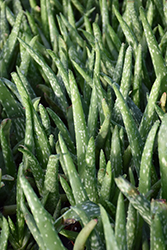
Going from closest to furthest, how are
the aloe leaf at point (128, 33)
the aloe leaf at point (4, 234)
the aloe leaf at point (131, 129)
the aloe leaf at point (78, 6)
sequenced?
the aloe leaf at point (4, 234) → the aloe leaf at point (131, 129) → the aloe leaf at point (128, 33) → the aloe leaf at point (78, 6)

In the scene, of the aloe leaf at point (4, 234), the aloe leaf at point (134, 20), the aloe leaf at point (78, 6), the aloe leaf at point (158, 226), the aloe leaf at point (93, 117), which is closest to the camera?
the aloe leaf at point (158, 226)

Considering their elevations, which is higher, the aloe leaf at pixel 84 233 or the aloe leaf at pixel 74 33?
the aloe leaf at pixel 74 33

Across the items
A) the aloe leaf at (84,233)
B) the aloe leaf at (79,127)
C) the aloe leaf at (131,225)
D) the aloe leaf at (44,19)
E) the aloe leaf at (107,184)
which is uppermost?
the aloe leaf at (44,19)

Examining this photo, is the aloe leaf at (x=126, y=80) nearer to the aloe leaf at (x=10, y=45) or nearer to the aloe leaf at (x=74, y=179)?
the aloe leaf at (x=74, y=179)

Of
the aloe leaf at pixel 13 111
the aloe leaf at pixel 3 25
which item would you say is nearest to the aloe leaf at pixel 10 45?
the aloe leaf at pixel 3 25

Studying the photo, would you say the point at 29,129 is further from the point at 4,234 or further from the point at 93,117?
the point at 4,234

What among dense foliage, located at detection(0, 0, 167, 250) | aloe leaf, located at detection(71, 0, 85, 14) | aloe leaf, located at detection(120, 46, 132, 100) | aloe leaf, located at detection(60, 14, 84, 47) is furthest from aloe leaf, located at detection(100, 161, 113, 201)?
aloe leaf, located at detection(71, 0, 85, 14)

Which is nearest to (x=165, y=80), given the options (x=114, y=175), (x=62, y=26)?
(x=114, y=175)
